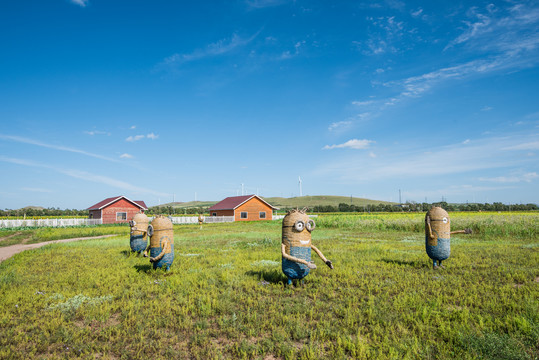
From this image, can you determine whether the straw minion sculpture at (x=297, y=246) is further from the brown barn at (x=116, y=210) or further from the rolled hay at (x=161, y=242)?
the brown barn at (x=116, y=210)

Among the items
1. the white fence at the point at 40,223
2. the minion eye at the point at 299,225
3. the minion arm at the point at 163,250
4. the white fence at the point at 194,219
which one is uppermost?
the minion eye at the point at 299,225

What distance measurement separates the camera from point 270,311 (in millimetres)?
→ 6461

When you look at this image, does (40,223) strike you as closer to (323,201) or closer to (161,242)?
(161,242)

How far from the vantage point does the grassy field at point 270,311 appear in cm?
487

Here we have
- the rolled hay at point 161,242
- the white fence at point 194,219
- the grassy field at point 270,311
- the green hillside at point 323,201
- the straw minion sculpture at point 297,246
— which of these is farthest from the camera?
the green hillside at point 323,201

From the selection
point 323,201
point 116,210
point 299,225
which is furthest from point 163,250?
point 323,201

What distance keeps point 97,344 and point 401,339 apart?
17.7ft

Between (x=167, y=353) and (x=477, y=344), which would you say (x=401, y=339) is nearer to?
(x=477, y=344)

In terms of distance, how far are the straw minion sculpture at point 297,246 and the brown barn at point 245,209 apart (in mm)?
41917

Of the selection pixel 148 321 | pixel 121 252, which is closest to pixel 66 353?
pixel 148 321

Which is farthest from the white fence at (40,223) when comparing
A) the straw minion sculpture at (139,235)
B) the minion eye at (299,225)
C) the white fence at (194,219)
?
the minion eye at (299,225)

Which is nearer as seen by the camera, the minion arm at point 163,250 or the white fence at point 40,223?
the minion arm at point 163,250

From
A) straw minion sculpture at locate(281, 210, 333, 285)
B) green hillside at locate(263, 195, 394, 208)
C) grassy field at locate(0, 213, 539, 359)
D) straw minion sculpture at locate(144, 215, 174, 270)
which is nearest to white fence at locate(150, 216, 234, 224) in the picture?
grassy field at locate(0, 213, 539, 359)

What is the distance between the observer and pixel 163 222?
1011cm
